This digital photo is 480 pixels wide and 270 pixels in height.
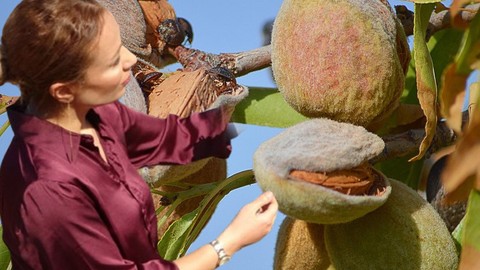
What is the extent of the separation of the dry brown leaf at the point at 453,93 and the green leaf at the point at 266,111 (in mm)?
577

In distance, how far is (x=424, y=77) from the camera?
29.4 inches

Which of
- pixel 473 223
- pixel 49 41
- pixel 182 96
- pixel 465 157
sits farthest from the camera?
pixel 182 96

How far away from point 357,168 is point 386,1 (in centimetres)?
20

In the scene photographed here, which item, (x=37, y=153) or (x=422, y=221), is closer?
(x=37, y=153)

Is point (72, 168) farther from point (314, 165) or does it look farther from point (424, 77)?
point (424, 77)

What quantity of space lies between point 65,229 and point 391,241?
31 cm

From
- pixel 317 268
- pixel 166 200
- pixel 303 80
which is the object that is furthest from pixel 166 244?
pixel 303 80

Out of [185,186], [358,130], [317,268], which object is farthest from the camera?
[185,186]

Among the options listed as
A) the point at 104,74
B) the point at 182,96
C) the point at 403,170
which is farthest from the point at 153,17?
the point at 104,74

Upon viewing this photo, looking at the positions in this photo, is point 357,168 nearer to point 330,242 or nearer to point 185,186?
point 330,242

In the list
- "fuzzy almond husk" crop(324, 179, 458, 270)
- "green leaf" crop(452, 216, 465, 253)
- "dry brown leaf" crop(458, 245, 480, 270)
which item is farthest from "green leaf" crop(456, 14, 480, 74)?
"green leaf" crop(452, 216, 465, 253)

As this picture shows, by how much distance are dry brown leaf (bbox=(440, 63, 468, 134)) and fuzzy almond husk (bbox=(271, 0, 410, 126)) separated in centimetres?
31

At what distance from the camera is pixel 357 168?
0.77 meters

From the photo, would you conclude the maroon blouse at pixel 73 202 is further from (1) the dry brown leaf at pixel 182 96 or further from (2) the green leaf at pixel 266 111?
(2) the green leaf at pixel 266 111
